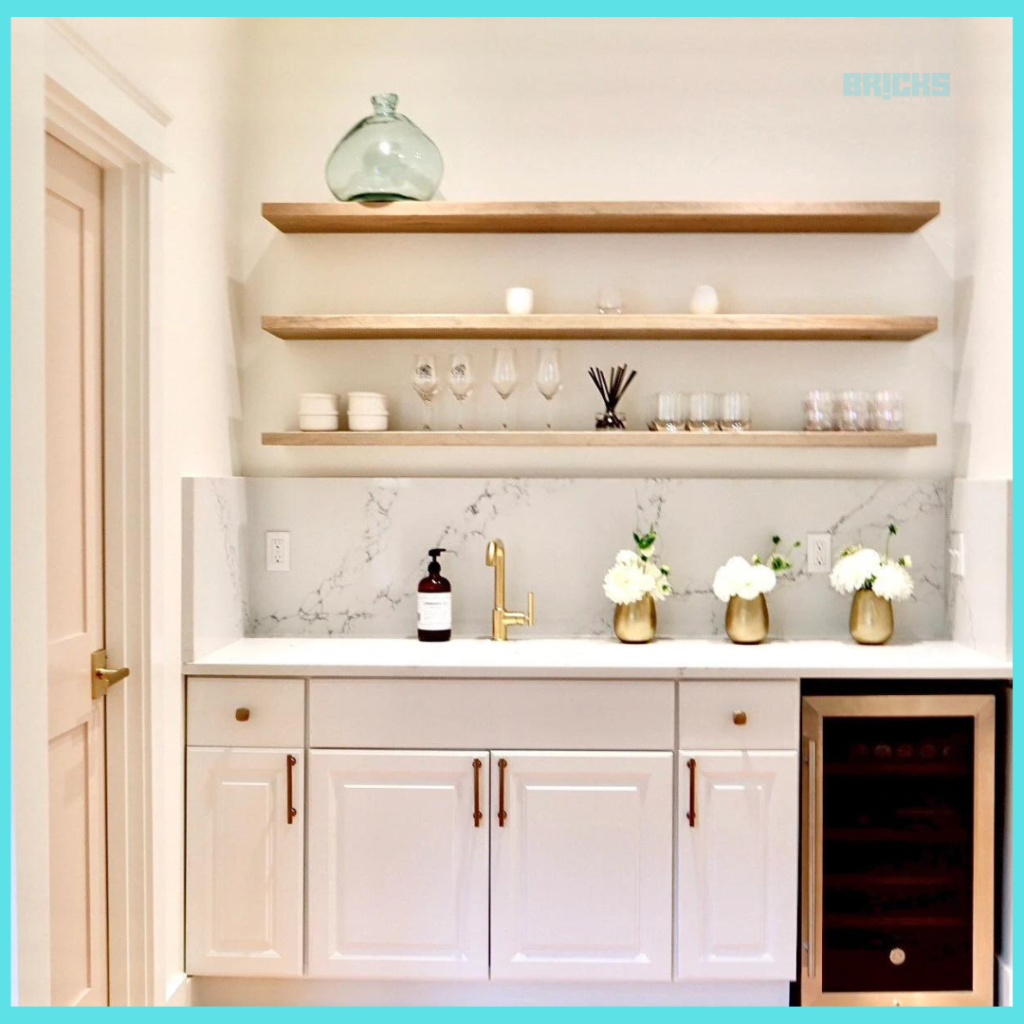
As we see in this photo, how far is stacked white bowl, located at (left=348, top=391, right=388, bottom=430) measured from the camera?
9.16ft

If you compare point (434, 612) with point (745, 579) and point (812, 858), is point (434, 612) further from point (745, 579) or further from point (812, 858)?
point (812, 858)

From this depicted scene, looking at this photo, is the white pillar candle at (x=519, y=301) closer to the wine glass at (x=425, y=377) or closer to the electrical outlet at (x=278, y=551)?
the wine glass at (x=425, y=377)

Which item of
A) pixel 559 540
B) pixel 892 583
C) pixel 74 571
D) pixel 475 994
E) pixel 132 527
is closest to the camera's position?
pixel 74 571

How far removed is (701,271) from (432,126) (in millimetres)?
928

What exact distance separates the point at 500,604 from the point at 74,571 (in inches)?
45.8

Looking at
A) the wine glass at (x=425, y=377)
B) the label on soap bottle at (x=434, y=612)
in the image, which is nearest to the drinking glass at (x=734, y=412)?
the wine glass at (x=425, y=377)

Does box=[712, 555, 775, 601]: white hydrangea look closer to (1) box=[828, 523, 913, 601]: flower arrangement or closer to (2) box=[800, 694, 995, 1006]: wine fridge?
(1) box=[828, 523, 913, 601]: flower arrangement

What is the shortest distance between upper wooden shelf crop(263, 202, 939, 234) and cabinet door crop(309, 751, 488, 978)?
57.8 inches

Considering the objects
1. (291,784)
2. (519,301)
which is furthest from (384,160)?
(291,784)

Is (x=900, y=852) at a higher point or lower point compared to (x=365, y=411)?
lower

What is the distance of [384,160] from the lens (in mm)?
2691

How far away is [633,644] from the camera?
9.01 feet

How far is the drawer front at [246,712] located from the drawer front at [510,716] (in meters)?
0.11

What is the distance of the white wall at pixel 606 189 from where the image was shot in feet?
9.51
